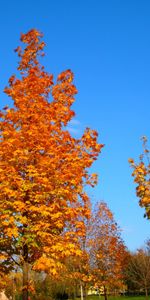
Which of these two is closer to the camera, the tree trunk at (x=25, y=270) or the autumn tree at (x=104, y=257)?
Answer: the tree trunk at (x=25, y=270)

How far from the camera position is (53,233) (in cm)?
1216

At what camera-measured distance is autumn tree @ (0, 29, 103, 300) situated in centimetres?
1163

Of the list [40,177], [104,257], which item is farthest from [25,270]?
[104,257]

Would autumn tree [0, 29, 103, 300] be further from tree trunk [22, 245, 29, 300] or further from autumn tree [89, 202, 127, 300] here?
autumn tree [89, 202, 127, 300]

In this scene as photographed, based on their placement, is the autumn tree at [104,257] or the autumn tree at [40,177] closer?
the autumn tree at [40,177]

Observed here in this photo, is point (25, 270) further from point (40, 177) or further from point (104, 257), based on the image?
point (104, 257)

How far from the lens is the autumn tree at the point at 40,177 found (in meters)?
11.6

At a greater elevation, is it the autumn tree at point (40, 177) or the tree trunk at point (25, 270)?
the autumn tree at point (40, 177)

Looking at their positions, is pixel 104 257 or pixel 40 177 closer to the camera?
pixel 40 177

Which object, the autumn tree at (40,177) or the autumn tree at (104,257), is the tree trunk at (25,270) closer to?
the autumn tree at (40,177)

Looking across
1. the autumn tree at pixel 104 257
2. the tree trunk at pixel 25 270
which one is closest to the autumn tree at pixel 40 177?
the tree trunk at pixel 25 270

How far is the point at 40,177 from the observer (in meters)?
11.9

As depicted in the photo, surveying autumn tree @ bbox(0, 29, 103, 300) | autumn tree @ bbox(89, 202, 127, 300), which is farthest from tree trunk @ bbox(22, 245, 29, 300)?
autumn tree @ bbox(89, 202, 127, 300)

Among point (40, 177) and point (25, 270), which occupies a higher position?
point (40, 177)
